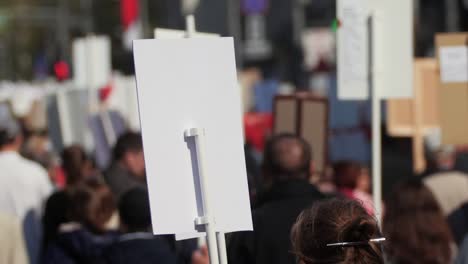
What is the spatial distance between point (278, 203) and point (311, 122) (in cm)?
273

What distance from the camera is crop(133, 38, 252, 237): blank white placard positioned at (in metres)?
3.79

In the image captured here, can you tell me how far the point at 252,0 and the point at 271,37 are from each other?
6.54m

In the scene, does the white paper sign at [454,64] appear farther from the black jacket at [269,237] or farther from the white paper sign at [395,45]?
the black jacket at [269,237]

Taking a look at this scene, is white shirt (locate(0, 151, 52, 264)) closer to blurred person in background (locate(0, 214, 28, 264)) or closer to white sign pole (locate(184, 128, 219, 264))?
blurred person in background (locate(0, 214, 28, 264))

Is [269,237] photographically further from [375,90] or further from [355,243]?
[355,243]

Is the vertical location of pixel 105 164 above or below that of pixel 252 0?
below

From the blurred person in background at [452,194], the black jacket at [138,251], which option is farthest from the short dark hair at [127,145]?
the black jacket at [138,251]

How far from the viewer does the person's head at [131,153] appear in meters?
7.85

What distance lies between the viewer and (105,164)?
1059 centimetres

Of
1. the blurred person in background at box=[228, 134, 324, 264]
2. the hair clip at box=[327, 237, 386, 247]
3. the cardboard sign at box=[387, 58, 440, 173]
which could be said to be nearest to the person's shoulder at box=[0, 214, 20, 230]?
the blurred person in background at box=[228, 134, 324, 264]

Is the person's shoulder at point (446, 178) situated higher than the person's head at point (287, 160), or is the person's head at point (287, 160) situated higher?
the person's head at point (287, 160)

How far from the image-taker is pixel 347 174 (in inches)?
314

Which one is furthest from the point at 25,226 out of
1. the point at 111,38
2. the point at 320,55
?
the point at 111,38

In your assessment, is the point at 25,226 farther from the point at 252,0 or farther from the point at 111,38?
the point at 111,38
